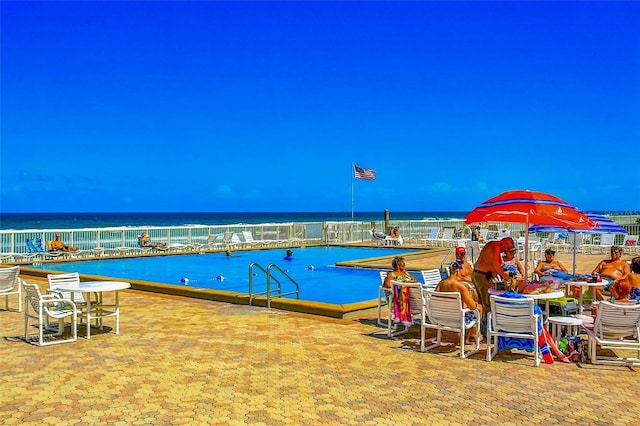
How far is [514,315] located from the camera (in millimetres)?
6293

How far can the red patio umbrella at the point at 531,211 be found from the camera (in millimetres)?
7578

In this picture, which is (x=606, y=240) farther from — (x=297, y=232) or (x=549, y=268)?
(x=549, y=268)

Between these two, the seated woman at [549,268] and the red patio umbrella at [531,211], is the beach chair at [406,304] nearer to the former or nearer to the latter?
the red patio umbrella at [531,211]

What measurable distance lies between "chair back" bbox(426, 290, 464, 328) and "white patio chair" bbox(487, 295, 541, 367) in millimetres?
337

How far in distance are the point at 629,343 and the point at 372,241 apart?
65.5 feet

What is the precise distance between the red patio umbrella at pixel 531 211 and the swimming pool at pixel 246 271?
17.8 ft

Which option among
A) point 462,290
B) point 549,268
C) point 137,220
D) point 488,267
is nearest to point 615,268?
point 549,268

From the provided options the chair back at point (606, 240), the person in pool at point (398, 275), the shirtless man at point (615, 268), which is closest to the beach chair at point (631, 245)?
the chair back at point (606, 240)

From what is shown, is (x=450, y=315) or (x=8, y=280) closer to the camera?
(x=450, y=315)

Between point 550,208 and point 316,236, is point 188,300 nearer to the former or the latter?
point 550,208

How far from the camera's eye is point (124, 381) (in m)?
5.58

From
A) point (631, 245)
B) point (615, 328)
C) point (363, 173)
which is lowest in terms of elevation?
point (615, 328)

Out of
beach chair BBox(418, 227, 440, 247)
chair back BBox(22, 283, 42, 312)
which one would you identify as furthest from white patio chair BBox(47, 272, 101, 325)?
beach chair BBox(418, 227, 440, 247)

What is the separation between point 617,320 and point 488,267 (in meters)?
1.51
